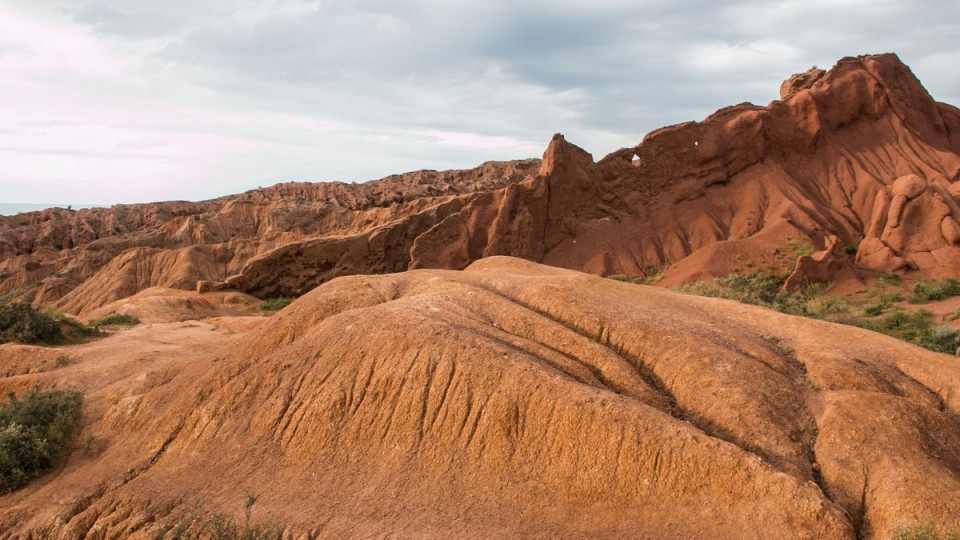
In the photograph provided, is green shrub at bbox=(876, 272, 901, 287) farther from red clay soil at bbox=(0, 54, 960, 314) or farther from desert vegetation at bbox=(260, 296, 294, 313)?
desert vegetation at bbox=(260, 296, 294, 313)

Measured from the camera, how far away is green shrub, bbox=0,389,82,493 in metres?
11.3

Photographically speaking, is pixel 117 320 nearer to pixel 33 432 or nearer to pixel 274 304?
pixel 274 304

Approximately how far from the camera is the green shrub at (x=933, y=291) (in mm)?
28547

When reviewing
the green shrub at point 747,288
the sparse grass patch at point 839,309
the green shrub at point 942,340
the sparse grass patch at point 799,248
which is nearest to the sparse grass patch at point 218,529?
the sparse grass patch at point 839,309

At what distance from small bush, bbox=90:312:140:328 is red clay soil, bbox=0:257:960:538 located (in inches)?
494

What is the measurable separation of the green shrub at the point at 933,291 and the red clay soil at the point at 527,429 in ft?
61.8

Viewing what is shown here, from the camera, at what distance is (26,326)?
1961 cm

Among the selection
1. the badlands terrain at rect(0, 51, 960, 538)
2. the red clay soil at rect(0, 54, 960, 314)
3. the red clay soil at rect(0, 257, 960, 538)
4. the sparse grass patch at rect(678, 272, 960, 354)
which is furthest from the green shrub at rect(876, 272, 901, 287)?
the red clay soil at rect(0, 257, 960, 538)

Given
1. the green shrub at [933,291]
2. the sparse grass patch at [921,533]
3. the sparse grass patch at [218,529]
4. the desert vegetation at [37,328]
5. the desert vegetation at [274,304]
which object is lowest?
the green shrub at [933,291]

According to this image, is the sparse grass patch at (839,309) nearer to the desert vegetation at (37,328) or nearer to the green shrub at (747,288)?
the green shrub at (747,288)

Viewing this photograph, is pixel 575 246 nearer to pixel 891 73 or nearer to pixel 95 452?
pixel 891 73

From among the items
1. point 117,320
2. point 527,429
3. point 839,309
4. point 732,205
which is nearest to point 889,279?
point 839,309

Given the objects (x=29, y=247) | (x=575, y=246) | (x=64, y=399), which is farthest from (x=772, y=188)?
(x=29, y=247)

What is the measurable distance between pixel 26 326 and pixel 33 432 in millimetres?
9522
